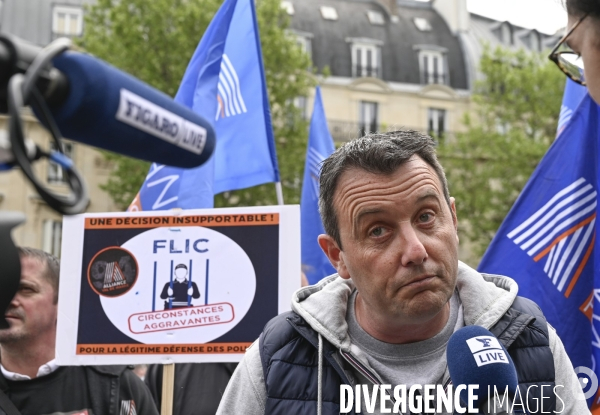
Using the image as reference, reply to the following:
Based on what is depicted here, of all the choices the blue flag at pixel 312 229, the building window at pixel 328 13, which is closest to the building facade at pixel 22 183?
the building window at pixel 328 13

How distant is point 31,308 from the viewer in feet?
12.8

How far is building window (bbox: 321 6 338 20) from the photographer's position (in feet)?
108

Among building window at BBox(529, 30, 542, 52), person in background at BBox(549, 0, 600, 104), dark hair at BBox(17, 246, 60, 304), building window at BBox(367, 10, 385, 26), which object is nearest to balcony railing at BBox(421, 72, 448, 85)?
building window at BBox(367, 10, 385, 26)

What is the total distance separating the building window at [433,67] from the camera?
32.6m

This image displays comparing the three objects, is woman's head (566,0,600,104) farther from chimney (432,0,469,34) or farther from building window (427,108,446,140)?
chimney (432,0,469,34)

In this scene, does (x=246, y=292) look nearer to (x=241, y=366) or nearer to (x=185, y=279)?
(x=185, y=279)

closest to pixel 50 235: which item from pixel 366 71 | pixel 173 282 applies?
pixel 366 71

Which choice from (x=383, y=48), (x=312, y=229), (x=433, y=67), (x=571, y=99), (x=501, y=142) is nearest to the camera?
(x=571, y=99)

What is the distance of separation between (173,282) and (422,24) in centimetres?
3253

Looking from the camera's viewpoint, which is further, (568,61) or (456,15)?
(456,15)

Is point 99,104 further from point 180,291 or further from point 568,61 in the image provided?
point 180,291

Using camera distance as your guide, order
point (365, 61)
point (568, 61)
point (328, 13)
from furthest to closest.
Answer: point (328, 13)
point (365, 61)
point (568, 61)

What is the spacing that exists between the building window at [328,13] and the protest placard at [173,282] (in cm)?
3015

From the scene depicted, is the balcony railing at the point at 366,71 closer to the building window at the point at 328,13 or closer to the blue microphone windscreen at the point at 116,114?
the building window at the point at 328,13
